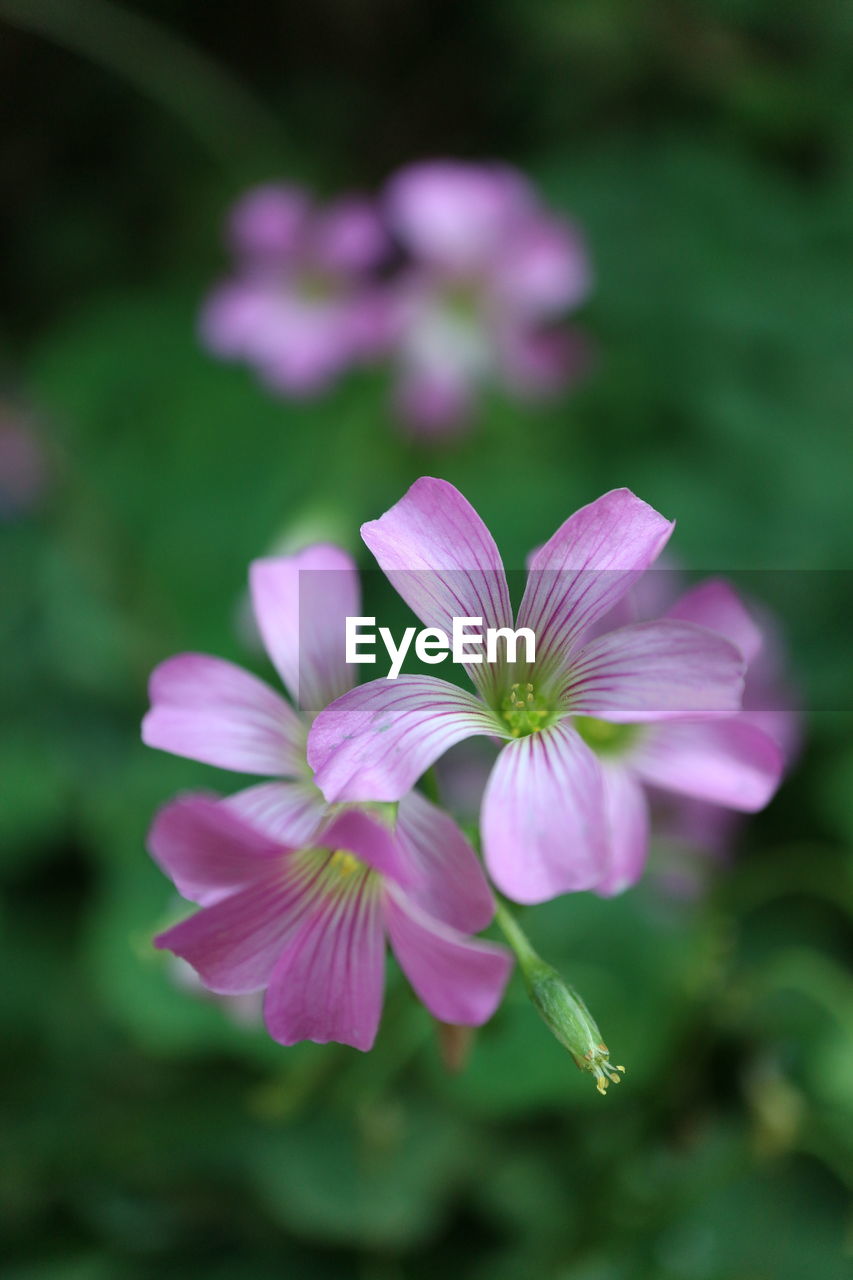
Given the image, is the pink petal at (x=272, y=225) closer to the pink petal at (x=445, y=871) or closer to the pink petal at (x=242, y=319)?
the pink petal at (x=242, y=319)

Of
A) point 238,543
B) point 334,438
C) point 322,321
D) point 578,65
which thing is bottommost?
point 238,543

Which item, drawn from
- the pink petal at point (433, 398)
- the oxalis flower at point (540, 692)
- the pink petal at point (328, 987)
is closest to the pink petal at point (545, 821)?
the oxalis flower at point (540, 692)

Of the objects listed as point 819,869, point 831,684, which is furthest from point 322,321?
point 819,869

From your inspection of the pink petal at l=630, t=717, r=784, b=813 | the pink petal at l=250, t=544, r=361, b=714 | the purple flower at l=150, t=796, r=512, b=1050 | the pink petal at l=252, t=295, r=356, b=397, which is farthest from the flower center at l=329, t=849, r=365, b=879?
Result: the pink petal at l=252, t=295, r=356, b=397

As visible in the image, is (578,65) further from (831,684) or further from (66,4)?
(831,684)

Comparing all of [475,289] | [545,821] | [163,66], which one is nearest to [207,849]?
[545,821]
